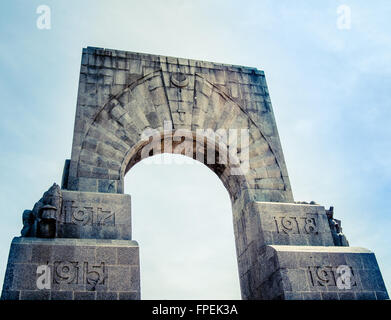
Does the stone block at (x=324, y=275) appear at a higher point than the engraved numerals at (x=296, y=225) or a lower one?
lower

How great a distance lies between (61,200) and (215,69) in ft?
20.2

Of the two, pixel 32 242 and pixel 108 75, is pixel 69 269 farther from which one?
pixel 108 75

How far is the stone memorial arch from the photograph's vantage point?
6.74m

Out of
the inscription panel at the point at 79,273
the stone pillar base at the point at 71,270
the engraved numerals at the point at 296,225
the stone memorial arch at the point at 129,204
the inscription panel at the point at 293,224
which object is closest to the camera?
the stone pillar base at the point at 71,270

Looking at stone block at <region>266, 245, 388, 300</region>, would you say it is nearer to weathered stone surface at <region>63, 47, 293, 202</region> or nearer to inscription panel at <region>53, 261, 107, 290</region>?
weathered stone surface at <region>63, 47, 293, 202</region>

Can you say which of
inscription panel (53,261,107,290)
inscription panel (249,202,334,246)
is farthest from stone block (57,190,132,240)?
inscription panel (249,202,334,246)

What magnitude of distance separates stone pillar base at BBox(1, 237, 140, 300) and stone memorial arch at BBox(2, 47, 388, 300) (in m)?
0.02

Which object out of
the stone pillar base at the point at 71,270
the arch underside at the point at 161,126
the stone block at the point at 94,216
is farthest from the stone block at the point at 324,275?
the stone block at the point at 94,216

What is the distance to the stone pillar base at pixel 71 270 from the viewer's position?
631 cm

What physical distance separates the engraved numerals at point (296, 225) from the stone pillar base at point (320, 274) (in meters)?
0.57

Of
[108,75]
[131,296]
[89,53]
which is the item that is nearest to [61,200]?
[131,296]

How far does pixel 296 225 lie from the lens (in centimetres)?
862

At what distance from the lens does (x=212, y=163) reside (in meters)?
10.4

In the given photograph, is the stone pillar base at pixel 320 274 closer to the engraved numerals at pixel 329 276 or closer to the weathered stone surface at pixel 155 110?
the engraved numerals at pixel 329 276
